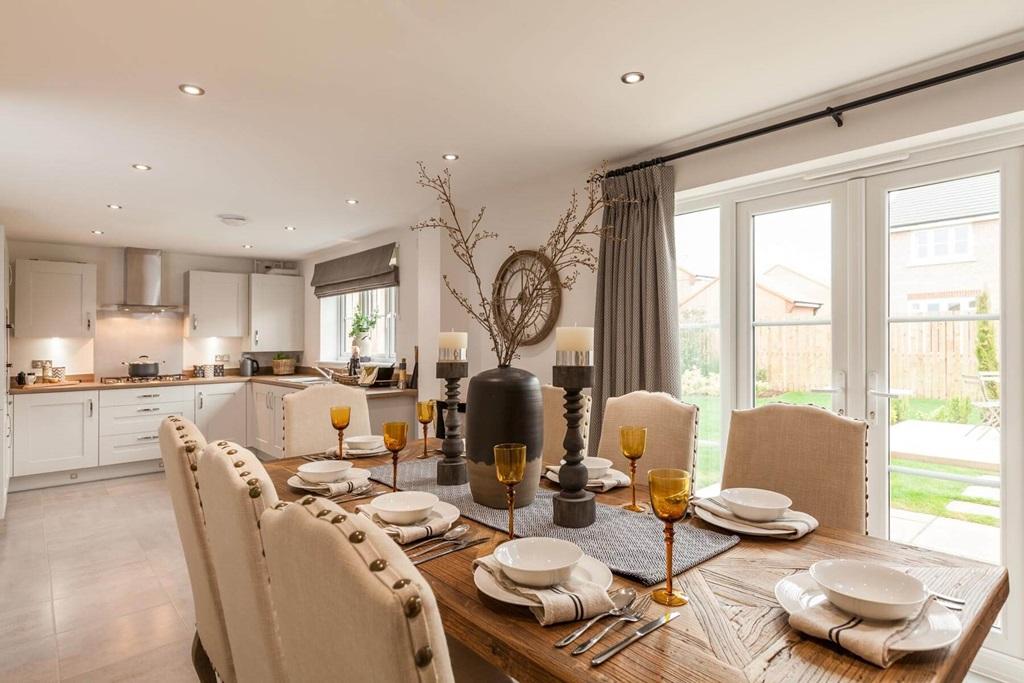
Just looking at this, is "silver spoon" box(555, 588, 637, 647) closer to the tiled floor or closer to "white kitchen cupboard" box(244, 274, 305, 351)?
the tiled floor

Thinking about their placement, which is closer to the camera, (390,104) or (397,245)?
(390,104)

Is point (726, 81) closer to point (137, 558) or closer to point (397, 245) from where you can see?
point (397, 245)

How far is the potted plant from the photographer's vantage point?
18.3 ft

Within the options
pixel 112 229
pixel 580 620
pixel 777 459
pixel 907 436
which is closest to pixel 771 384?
pixel 907 436

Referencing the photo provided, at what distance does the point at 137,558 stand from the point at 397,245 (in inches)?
119

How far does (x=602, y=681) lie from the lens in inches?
31.0

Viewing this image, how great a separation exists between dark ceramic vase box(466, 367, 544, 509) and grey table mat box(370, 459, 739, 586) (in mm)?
56

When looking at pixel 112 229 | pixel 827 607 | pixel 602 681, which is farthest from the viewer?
pixel 112 229

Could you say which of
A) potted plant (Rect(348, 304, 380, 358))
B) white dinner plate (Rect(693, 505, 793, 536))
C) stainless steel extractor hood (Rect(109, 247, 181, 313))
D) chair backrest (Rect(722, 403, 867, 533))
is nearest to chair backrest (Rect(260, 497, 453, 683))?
white dinner plate (Rect(693, 505, 793, 536))

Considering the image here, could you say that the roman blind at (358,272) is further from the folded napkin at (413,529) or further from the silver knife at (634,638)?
the silver knife at (634,638)

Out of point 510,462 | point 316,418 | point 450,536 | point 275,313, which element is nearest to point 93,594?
point 316,418

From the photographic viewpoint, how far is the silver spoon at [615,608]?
0.90 metres

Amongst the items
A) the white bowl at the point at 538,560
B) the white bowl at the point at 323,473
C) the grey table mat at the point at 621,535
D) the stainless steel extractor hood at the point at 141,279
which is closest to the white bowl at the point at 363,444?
the white bowl at the point at 323,473

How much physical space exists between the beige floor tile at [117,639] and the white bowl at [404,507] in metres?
1.69
